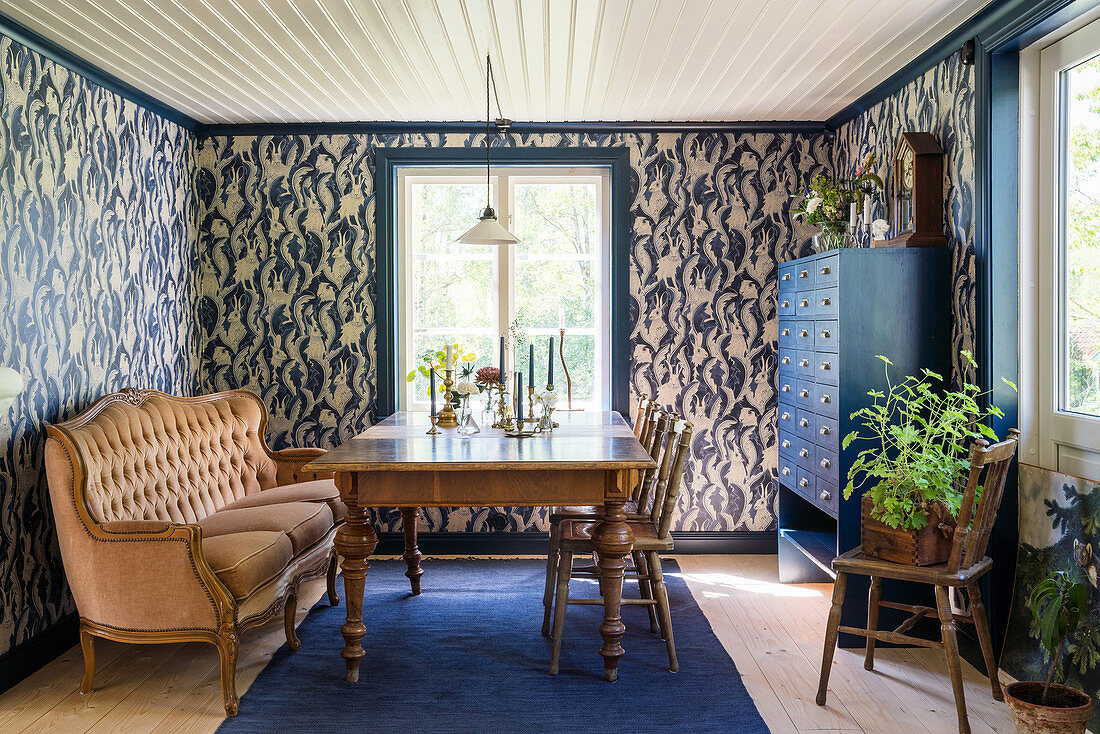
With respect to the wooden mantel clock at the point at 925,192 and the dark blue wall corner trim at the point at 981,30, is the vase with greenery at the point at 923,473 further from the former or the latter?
the dark blue wall corner trim at the point at 981,30

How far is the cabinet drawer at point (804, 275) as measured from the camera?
146 inches

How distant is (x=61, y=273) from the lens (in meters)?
3.44

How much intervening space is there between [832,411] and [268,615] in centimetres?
251

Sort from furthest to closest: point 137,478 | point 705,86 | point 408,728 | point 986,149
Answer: point 705,86
point 137,478
point 986,149
point 408,728

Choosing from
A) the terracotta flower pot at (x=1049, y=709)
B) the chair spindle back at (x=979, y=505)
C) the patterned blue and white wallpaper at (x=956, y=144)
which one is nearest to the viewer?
the terracotta flower pot at (x=1049, y=709)

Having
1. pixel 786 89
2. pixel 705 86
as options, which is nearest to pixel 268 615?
pixel 705 86

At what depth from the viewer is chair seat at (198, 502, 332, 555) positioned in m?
3.32

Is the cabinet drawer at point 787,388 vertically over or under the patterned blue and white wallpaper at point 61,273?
under

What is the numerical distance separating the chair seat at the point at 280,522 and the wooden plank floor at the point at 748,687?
48cm

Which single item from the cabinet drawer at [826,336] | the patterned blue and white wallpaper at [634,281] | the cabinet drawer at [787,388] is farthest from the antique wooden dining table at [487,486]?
the patterned blue and white wallpaper at [634,281]

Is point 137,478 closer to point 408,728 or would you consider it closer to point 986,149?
point 408,728

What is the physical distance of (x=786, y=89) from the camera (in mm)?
4023

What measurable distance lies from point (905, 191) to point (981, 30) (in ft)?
2.44

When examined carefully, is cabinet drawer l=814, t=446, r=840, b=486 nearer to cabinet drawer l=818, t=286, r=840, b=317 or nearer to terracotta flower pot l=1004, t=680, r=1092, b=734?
cabinet drawer l=818, t=286, r=840, b=317
